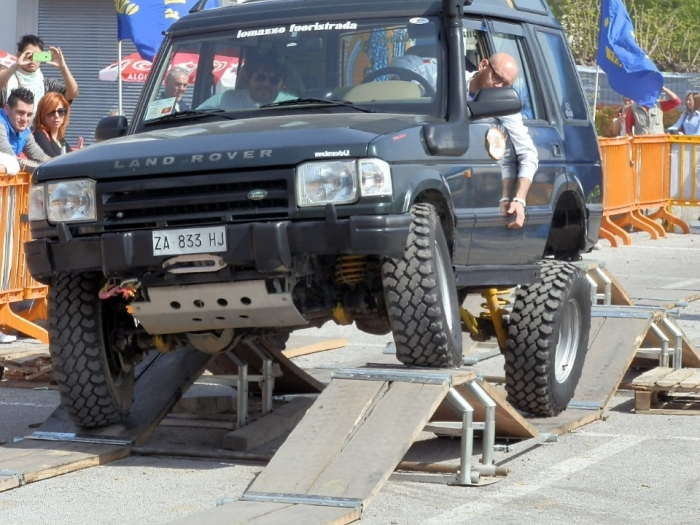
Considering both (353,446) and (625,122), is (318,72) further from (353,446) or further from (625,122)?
(625,122)

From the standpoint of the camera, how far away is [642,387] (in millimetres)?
8492

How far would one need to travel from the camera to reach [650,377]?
8719mm

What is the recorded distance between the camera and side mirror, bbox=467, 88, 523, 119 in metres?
7.29

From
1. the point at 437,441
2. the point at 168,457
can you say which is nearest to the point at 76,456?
the point at 168,457

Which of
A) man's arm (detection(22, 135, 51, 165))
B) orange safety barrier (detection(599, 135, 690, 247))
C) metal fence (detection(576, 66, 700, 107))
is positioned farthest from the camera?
metal fence (detection(576, 66, 700, 107))

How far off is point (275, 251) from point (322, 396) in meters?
0.73

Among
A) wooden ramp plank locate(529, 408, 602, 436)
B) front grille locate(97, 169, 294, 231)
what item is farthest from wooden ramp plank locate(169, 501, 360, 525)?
wooden ramp plank locate(529, 408, 602, 436)

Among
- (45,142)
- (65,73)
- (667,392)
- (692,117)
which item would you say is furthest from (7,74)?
(692,117)

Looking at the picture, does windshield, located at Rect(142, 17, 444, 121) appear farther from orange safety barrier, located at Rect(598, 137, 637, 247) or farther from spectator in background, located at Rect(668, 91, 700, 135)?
spectator in background, located at Rect(668, 91, 700, 135)

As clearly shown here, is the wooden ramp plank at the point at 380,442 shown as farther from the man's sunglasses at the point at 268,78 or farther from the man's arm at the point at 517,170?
the man's sunglasses at the point at 268,78

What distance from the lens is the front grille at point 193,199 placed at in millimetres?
6520

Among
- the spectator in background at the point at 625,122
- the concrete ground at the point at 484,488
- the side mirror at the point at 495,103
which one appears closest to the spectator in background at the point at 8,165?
the concrete ground at the point at 484,488

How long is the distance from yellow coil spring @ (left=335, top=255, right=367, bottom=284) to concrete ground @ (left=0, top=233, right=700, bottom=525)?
994mm

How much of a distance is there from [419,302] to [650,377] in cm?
266
